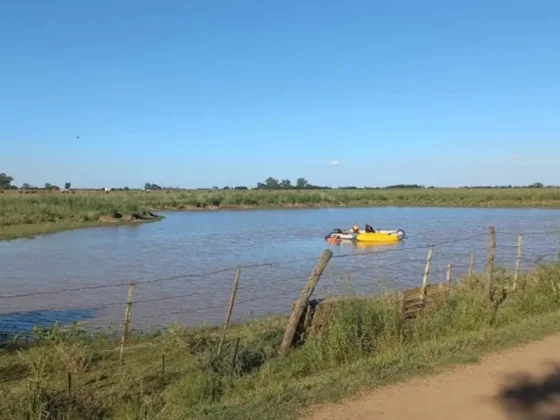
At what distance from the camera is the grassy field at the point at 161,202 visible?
158 ft

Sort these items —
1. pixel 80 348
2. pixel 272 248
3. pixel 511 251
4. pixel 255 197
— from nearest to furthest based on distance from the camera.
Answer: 1. pixel 80 348
2. pixel 511 251
3. pixel 272 248
4. pixel 255 197

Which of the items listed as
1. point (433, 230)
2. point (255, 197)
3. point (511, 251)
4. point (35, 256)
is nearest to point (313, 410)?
point (511, 251)

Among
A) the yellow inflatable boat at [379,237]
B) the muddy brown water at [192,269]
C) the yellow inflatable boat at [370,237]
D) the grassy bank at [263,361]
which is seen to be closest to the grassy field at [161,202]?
the muddy brown water at [192,269]

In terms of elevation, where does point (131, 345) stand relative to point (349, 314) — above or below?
below

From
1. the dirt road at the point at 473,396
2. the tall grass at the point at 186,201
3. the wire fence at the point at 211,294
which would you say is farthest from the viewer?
the tall grass at the point at 186,201

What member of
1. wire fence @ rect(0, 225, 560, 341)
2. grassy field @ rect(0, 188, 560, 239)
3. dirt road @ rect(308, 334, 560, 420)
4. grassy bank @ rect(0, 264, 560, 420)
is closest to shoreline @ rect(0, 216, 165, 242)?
grassy field @ rect(0, 188, 560, 239)

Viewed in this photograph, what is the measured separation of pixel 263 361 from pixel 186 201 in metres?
75.1

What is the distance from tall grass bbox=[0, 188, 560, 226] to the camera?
51.3 meters

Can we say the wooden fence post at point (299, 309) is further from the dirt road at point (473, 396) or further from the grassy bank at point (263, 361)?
the dirt road at point (473, 396)

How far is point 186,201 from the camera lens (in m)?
83.1

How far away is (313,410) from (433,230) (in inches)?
1548

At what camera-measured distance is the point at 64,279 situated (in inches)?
881

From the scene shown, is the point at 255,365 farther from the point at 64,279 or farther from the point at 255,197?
the point at 255,197

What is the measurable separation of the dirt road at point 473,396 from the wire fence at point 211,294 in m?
3.71
